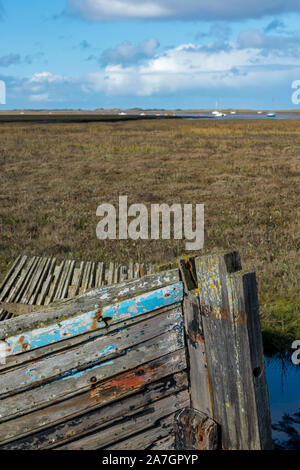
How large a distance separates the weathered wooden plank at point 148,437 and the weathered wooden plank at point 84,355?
0.63 metres

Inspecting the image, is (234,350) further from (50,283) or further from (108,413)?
(50,283)

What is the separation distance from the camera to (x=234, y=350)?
2848 millimetres

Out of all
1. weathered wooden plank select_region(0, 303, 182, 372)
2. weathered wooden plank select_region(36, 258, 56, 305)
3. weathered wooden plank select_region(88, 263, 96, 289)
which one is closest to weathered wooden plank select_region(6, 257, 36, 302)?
weathered wooden plank select_region(36, 258, 56, 305)

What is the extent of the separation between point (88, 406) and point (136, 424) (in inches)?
14.7

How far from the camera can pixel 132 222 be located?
46.9 ft

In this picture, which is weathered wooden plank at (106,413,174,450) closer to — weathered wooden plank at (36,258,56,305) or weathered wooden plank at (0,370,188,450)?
weathered wooden plank at (0,370,188,450)

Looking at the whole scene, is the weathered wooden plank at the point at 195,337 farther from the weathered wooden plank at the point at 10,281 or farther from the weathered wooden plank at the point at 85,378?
the weathered wooden plank at the point at 10,281

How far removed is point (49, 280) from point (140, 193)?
12165 mm

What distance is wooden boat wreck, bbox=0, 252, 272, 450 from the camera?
9.34 ft

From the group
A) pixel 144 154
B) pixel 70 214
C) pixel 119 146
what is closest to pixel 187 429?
pixel 70 214

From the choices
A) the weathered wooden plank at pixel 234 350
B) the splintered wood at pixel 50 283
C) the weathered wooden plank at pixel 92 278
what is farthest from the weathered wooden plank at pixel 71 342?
the weathered wooden plank at pixel 92 278

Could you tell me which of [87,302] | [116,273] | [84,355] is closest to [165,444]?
[84,355]

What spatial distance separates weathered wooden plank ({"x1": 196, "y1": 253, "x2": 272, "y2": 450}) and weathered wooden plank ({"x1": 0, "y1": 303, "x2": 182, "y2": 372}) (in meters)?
0.29

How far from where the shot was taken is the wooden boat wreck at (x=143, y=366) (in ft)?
9.34
